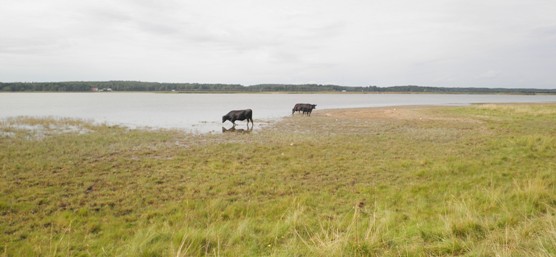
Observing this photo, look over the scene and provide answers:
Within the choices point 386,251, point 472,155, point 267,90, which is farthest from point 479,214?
Result: point 267,90

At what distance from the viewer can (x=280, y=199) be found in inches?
277

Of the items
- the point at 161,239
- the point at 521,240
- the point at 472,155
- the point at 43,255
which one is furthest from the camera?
the point at 472,155

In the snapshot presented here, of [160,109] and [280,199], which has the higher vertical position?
[280,199]

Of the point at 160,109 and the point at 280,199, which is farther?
the point at 160,109

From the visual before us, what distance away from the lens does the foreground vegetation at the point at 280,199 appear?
4.27 m

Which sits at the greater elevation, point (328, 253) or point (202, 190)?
point (328, 253)

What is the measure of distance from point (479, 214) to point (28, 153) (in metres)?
13.6

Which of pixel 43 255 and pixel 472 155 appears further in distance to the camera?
pixel 472 155

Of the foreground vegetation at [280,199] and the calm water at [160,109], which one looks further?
the calm water at [160,109]

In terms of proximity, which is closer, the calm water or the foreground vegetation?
the foreground vegetation

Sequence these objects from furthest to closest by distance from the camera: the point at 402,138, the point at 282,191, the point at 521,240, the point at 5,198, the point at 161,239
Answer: the point at 402,138 < the point at 282,191 < the point at 5,198 < the point at 161,239 < the point at 521,240

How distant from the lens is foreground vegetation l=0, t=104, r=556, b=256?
4270 millimetres

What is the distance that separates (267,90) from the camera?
172750 mm

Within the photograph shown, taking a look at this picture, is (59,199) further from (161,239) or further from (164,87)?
(164,87)
